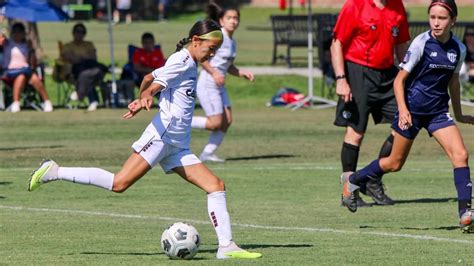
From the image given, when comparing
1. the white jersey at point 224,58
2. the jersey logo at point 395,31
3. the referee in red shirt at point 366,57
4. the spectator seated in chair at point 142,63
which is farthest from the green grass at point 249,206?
the spectator seated in chair at point 142,63

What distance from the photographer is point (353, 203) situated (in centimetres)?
1200

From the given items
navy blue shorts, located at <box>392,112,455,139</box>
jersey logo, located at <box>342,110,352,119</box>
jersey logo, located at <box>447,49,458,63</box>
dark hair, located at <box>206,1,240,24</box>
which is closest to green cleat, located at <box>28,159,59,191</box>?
navy blue shorts, located at <box>392,112,455,139</box>

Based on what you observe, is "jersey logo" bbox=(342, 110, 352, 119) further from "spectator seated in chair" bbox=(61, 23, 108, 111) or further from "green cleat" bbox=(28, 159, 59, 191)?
"spectator seated in chair" bbox=(61, 23, 108, 111)

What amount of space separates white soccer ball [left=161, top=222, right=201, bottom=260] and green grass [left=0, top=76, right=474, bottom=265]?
0.39 ft

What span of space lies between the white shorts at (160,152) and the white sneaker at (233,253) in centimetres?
70

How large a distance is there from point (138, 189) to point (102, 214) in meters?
2.26

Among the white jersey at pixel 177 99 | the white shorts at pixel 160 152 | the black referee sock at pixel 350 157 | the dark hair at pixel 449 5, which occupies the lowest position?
the black referee sock at pixel 350 157

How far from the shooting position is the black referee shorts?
1319cm

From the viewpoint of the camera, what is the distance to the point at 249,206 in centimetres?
1337

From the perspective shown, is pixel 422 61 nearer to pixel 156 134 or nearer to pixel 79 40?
pixel 156 134

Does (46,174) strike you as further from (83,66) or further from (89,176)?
(83,66)

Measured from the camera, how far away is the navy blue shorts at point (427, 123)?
451 inches

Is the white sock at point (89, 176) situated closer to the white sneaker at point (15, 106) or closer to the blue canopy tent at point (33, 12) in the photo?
the white sneaker at point (15, 106)

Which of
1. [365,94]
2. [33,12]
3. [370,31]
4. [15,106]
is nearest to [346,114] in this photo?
[365,94]
